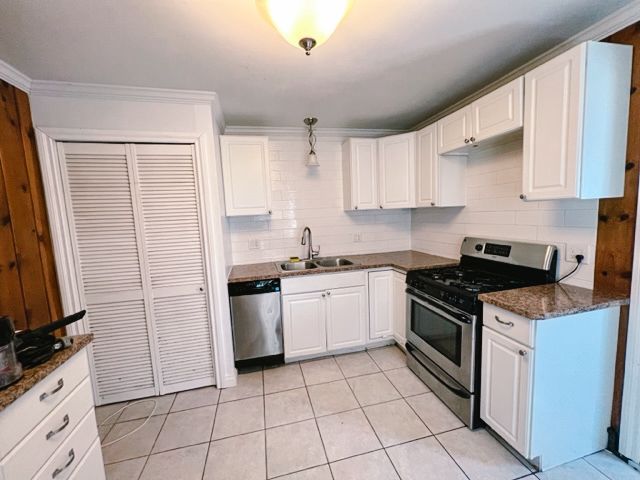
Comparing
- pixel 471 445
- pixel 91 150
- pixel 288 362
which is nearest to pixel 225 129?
pixel 91 150

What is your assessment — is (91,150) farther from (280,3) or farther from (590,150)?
(590,150)

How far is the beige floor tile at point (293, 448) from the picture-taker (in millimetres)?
1566

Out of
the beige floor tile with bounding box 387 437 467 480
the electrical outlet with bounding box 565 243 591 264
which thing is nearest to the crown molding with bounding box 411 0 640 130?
the electrical outlet with bounding box 565 243 591 264

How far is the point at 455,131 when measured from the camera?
7.34 ft

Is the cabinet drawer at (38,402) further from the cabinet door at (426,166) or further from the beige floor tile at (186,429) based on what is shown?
the cabinet door at (426,166)

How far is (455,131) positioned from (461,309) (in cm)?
143

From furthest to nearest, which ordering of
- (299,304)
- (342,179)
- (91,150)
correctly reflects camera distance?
1. (342,179)
2. (299,304)
3. (91,150)

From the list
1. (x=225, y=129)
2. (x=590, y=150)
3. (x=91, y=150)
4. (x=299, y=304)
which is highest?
(x=225, y=129)

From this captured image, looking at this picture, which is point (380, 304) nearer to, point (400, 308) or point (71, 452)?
point (400, 308)

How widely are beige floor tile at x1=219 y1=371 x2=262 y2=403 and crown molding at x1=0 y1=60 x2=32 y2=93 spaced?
100 inches

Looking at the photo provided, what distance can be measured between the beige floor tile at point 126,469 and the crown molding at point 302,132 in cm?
276

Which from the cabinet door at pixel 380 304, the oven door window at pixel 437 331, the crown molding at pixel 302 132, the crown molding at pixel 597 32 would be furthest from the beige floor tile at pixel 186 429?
the crown molding at pixel 597 32

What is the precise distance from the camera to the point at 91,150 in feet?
6.39

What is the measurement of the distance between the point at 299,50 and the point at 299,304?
195cm
